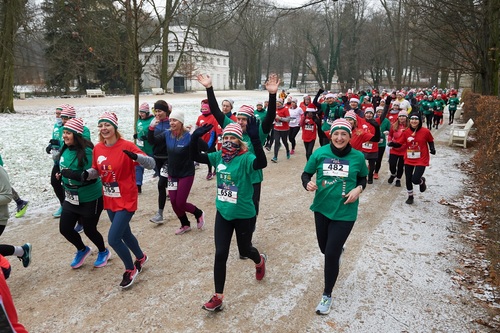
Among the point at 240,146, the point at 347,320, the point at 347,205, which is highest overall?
the point at 240,146

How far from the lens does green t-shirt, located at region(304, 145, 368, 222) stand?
12.8 ft

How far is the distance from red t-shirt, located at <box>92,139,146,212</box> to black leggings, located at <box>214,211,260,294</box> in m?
1.12

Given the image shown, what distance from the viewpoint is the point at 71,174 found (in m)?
4.37

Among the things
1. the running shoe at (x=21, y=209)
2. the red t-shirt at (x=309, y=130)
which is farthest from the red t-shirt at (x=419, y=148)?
the running shoe at (x=21, y=209)

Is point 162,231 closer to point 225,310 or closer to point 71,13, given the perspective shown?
point 225,310

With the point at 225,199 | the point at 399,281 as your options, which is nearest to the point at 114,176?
the point at 225,199

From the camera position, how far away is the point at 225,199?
3895mm

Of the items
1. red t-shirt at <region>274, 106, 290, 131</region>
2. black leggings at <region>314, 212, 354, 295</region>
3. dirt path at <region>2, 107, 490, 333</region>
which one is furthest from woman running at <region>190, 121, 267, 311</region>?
red t-shirt at <region>274, 106, 290, 131</region>

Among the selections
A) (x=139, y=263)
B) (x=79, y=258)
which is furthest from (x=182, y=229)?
(x=79, y=258)

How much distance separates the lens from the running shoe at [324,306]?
12.9 ft

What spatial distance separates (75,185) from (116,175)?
2.05ft

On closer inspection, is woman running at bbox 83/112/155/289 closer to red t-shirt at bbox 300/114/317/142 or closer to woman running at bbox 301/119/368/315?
woman running at bbox 301/119/368/315

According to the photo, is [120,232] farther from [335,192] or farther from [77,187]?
A: [335,192]

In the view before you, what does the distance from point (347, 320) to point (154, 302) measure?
6.77 feet
